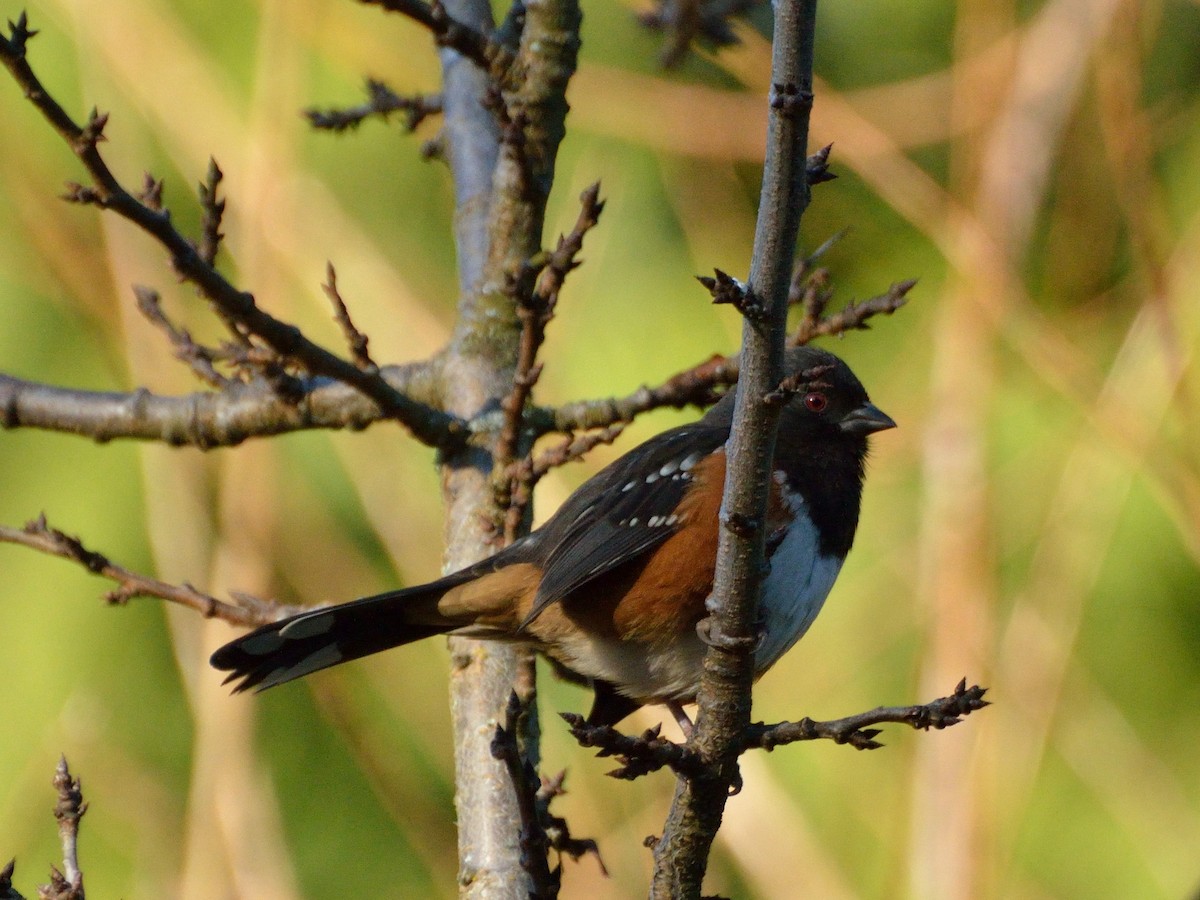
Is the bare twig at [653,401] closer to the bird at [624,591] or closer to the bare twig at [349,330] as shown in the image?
the bird at [624,591]

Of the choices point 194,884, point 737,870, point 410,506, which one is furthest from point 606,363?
point 194,884

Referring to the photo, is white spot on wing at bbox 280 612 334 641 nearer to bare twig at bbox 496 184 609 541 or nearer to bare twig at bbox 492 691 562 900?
bare twig at bbox 496 184 609 541

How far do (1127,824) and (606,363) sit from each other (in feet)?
7.48

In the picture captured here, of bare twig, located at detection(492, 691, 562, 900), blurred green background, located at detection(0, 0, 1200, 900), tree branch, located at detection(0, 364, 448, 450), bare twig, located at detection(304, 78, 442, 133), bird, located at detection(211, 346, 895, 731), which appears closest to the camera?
bare twig, located at detection(492, 691, 562, 900)

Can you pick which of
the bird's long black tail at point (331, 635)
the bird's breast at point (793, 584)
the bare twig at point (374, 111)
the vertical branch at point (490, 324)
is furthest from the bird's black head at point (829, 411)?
the bare twig at point (374, 111)

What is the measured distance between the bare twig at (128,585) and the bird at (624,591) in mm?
117

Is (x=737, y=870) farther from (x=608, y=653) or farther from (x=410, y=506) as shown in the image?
Result: (x=608, y=653)

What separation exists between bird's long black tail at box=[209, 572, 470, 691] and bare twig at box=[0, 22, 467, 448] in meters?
0.32

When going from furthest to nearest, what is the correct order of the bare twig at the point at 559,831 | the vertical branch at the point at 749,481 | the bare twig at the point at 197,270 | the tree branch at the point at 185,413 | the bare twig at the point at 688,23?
the bare twig at the point at 688,23 → the tree branch at the point at 185,413 → the bare twig at the point at 559,831 → the bare twig at the point at 197,270 → the vertical branch at the point at 749,481

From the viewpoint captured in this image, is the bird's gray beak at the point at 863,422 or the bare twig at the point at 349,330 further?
the bird's gray beak at the point at 863,422

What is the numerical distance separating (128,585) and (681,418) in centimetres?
302

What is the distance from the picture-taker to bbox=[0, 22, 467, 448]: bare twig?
178 cm

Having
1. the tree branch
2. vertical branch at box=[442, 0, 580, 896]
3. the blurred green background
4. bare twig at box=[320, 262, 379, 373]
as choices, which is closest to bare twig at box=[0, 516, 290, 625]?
the tree branch

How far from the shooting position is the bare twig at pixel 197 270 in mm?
1776
